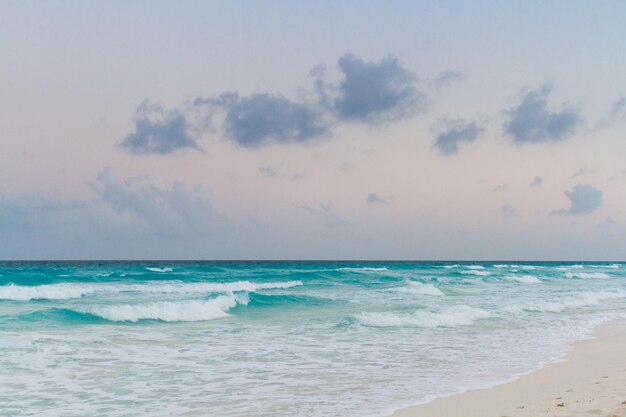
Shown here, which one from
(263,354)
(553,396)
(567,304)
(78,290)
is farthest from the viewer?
(78,290)

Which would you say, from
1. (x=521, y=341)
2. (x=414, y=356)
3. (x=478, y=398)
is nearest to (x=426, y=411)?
(x=478, y=398)

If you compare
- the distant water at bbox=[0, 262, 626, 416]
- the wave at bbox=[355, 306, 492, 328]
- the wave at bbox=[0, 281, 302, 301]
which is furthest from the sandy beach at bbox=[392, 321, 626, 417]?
the wave at bbox=[0, 281, 302, 301]

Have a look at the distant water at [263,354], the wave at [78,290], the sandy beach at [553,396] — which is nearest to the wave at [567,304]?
the distant water at [263,354]

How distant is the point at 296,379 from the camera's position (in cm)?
961

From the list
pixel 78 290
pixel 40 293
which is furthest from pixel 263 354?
pixel 40 293

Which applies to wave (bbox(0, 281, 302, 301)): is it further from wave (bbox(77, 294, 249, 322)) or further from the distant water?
the distant water

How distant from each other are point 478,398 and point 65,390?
6125 millimetres

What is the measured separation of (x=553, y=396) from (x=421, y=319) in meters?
10.1

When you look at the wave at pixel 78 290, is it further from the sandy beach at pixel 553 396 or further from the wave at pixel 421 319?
the sandy beach at pixel 553 396

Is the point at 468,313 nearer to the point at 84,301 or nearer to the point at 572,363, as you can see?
the point at 572,363

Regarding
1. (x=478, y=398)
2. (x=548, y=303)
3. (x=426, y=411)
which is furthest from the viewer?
(x=548, y=303)

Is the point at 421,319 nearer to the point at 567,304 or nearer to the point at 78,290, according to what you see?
the point at 567,304

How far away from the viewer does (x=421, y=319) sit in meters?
18.0

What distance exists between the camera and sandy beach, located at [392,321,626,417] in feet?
22.8
